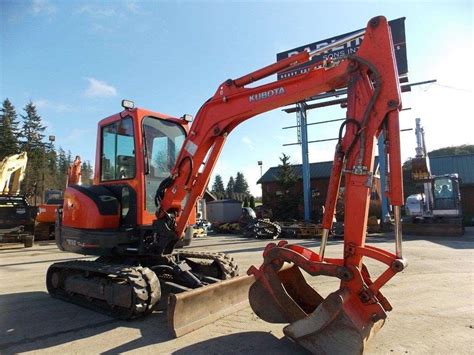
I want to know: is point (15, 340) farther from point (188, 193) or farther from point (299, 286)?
point (299, 286)

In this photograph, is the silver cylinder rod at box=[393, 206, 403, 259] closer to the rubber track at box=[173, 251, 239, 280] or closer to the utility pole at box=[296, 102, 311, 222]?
the rubber track at box=[173, 251, 239, 280]

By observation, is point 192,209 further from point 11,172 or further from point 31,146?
point 31,146

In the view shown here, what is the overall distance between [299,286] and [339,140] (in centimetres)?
182

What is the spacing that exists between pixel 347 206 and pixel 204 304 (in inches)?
88.2

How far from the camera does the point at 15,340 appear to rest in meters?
4.67

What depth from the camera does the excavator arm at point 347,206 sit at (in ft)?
12.4

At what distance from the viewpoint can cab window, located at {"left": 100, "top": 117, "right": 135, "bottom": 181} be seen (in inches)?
241

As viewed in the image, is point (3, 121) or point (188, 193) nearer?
point (188, 193)

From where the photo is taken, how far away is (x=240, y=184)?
308 feet

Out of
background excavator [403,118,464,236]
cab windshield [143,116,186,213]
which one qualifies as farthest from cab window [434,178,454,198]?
cab windshield [143,116,186,213]

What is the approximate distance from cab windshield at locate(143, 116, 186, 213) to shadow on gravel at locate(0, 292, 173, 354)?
168cm

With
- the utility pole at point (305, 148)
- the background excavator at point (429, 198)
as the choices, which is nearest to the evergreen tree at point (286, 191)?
the utility pole at point (305, 148)

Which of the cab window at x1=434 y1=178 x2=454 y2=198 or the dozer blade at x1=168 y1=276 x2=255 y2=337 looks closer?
the dozer blade at x1=168 y1=276 x2=255 y2=337

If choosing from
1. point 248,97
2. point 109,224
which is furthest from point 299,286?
point 109,224
